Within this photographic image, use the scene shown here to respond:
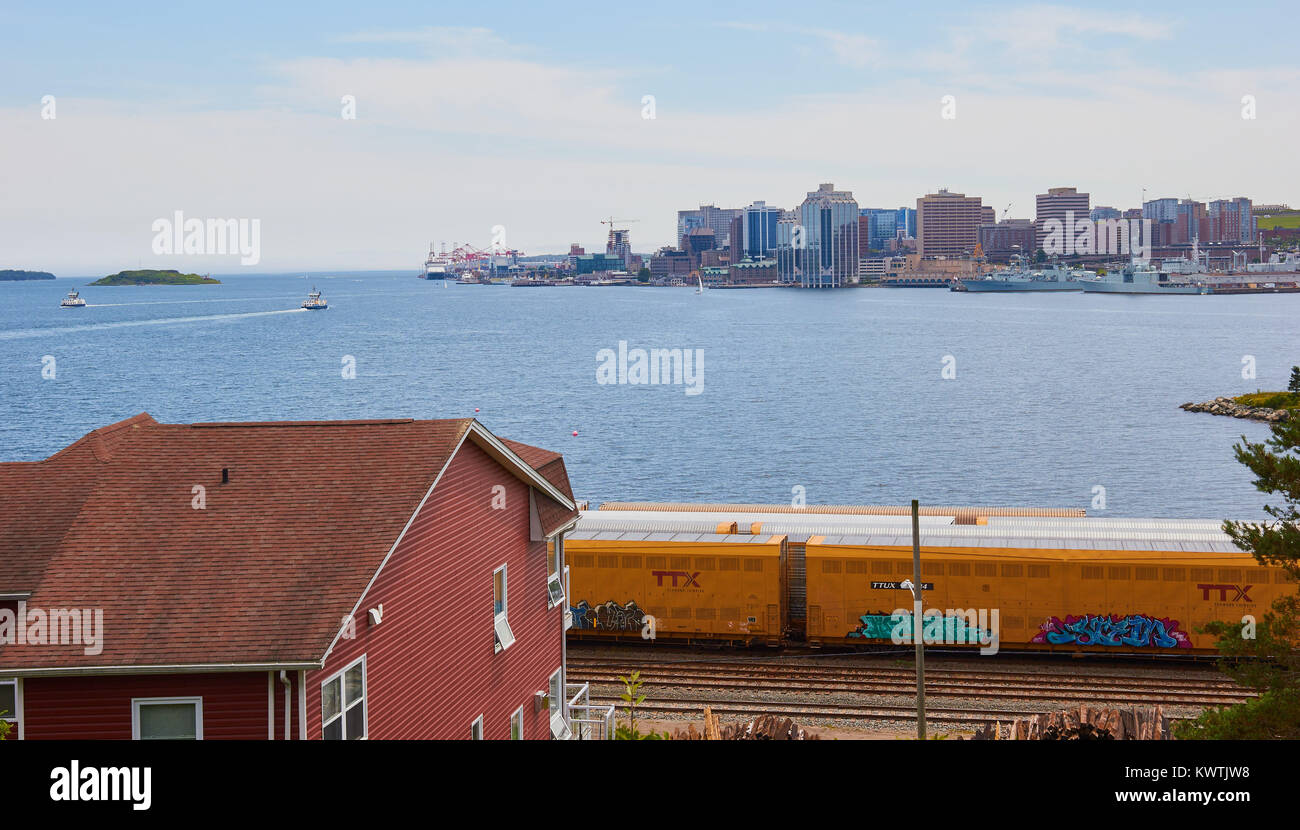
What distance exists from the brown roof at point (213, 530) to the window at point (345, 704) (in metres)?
1.00

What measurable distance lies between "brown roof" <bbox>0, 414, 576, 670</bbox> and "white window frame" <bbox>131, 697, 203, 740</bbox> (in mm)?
450

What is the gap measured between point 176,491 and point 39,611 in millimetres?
2320

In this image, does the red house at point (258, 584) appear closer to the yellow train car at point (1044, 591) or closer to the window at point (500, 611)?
the window at point (500, 611)

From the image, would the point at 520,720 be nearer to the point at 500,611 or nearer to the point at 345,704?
the point at 500,611

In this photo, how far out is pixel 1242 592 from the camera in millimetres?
28516

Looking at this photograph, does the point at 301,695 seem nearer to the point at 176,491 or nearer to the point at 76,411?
the point at 176,491

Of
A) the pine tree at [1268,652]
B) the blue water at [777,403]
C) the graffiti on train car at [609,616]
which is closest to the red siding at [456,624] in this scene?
the pine tree at [1268,652]

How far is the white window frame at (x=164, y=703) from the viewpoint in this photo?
476 inches

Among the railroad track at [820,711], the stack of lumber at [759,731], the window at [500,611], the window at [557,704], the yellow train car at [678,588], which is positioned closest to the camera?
the window at [500,611]

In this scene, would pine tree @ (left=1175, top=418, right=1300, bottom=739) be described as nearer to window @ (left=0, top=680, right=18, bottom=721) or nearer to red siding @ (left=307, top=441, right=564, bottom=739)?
red siding @ (left=307, top=441, right=564, bottom=739)

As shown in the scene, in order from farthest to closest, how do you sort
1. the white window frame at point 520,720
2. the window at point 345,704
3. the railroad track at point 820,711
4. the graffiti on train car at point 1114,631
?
1. the graffiti on train car at point 1114,631
2. the railroad track at point 820,711
3. the white window frame at point 520,720
4. the window at point 345,704

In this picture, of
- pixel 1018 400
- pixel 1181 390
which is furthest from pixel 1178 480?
pixel 1181 390

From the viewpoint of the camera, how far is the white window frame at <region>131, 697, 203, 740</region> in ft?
39.6

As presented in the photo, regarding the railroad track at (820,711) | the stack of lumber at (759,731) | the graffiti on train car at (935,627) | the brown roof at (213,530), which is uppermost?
the brown roof at (213,530)
